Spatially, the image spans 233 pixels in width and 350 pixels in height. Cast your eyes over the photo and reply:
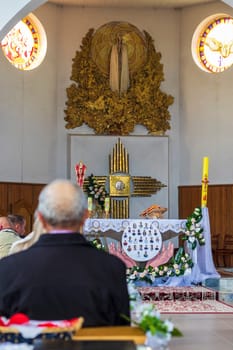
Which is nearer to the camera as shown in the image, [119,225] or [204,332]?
[204,332]

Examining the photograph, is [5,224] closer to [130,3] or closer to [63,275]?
[63,275]

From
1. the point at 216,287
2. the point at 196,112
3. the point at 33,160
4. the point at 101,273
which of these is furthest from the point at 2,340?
the point at 196,112

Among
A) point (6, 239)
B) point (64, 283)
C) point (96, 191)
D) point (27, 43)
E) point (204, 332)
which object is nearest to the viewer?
point (64, 283)

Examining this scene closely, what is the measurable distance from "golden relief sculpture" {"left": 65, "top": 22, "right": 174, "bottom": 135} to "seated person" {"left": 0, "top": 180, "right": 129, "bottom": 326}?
14128 millimetres

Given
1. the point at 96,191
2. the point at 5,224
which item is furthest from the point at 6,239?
the point at 96,191

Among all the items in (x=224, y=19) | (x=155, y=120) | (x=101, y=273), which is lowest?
(x=101, y=273)

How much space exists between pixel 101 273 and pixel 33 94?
14.0 metres

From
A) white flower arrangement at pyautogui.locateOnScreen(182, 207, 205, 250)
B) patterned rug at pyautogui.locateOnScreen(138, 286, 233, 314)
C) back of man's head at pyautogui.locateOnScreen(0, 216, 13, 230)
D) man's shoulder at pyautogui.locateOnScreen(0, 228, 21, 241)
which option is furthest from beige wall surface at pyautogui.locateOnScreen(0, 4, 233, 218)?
man's shoulder at pyautogui.locateOnScreen(0, 228, 21, 241)

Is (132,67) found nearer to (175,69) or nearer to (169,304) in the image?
(175,69)

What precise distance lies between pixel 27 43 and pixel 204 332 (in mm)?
11682

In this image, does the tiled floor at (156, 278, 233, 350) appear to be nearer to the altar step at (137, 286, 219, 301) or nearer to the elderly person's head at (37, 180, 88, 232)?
the altar step at (137, 286, 219, 301)

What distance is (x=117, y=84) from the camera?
55.9ft

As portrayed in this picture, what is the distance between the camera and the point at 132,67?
17.3 metres

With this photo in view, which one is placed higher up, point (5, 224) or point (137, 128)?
point (137, 128)
